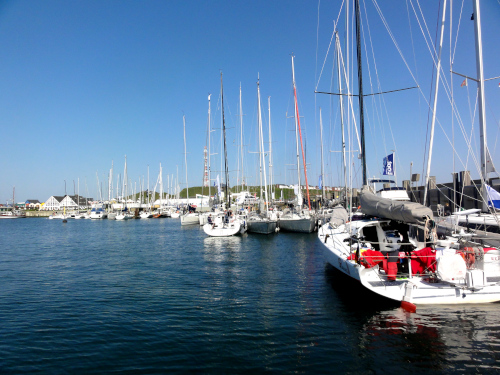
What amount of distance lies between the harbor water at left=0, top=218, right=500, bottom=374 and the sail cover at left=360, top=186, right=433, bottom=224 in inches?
116

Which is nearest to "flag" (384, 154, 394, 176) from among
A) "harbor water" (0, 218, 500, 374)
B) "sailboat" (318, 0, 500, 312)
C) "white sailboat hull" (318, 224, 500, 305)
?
"harbor water" (0, 218, 500, 374)

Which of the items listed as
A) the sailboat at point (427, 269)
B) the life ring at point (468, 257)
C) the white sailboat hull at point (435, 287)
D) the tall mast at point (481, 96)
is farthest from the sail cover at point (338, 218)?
the life ring at point (468, 257)

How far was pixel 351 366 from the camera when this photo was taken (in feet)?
26.2

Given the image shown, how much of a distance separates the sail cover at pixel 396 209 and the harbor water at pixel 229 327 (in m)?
2.95

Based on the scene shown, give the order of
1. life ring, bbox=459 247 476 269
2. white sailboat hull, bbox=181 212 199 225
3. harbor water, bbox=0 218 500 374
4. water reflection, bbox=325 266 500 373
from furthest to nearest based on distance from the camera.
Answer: white sailboat hull, bbox=181 212 199 225 → life ring, bbox=459 247 476 269 → harbor water, bbox=0 218 500 374 → water reflection, bbox=325 266 500 373

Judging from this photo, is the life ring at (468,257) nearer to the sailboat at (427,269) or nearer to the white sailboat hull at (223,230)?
the sailboat at (427,269)

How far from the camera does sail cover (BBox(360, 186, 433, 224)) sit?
11492 mm

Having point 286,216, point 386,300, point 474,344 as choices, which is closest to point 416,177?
point 286,216

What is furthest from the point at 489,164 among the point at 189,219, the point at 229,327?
the point at 189,219

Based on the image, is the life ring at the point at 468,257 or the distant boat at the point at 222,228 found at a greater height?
the life ring at the point at 468,257

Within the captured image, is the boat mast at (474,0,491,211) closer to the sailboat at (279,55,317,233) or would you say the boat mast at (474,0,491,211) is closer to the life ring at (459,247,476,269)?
the life ring at (459,247,476,269)

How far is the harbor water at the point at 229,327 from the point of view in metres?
8.23

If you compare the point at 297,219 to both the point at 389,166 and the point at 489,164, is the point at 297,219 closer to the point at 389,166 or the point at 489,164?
the point at 389,166

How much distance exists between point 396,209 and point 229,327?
6.97 m
